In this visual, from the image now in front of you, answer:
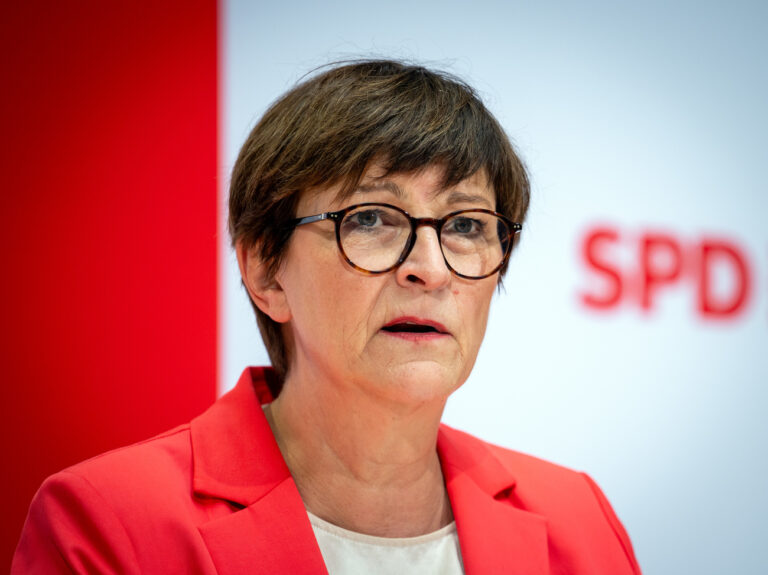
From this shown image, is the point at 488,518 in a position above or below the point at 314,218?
below

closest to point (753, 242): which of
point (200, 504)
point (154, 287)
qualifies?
point (154, 287)

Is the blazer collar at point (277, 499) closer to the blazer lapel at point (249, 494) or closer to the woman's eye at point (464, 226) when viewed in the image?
the blazer lapel at point (249, 494)

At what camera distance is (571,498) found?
197 centimetres

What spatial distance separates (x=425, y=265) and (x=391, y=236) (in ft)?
0.31

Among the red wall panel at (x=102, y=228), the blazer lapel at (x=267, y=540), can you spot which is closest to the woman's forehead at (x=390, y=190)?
the blazer lapel at (x=267, y=540)

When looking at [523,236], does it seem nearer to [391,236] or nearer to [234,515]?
[391,236]

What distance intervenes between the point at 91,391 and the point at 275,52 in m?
1.04

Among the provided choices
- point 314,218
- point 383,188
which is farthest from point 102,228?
point 383,188

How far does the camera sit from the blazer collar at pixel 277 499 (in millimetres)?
1483

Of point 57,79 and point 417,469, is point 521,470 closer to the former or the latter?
point 417,469

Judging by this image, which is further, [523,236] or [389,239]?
[523,236]

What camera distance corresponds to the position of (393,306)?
155 centimetres

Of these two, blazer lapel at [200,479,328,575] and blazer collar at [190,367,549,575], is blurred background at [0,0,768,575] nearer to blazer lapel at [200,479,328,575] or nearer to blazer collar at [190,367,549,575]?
blazer collar at [190,367,549,575]

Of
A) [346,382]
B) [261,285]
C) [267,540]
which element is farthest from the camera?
[261,285]
